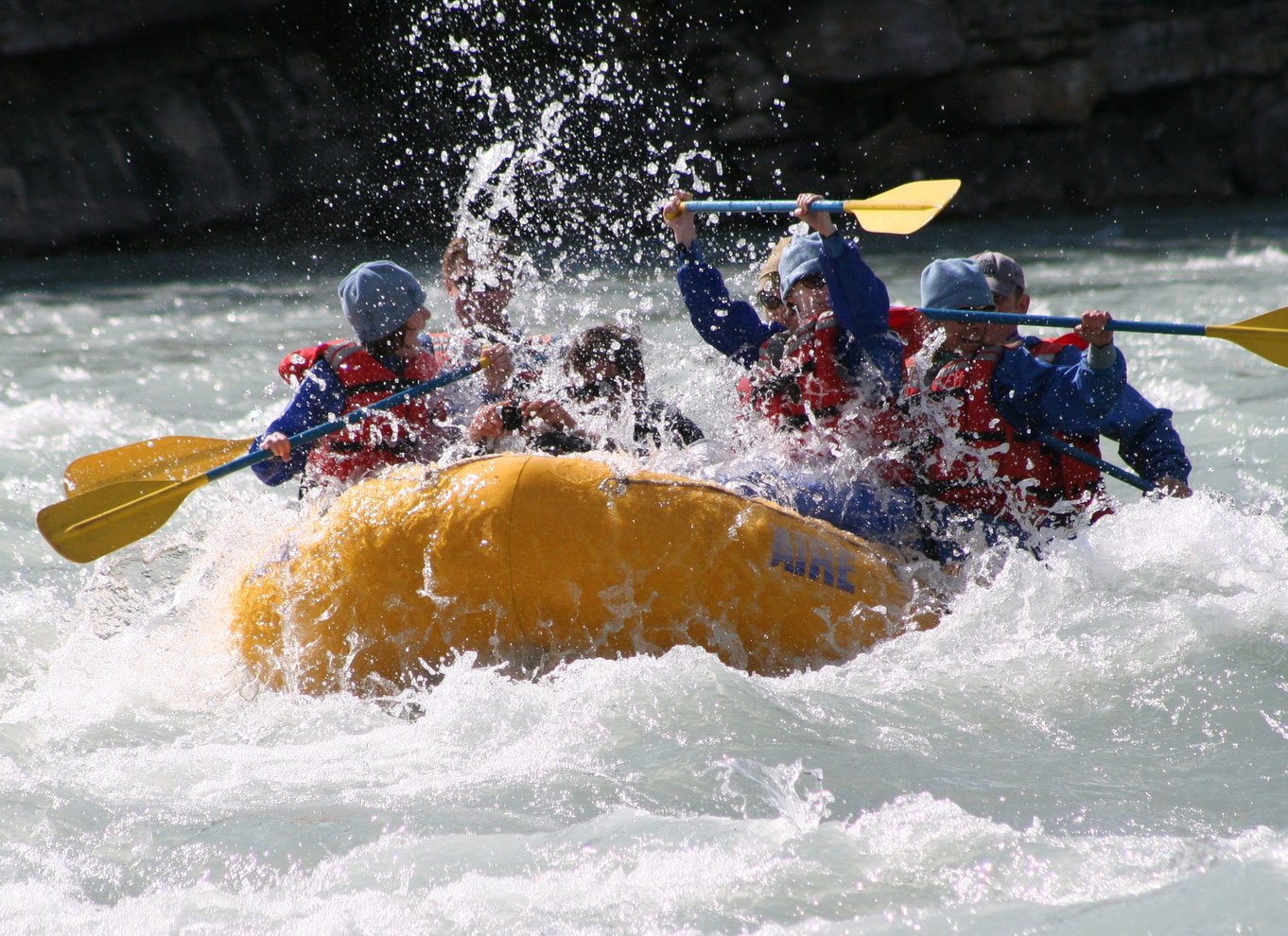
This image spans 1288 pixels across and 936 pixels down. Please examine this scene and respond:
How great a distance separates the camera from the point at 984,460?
3.74 meters

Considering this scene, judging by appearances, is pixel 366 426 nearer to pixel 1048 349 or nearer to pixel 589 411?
pixel 589 411

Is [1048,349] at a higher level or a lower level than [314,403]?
lower

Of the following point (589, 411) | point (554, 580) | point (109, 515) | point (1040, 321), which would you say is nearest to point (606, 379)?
point (589, 411)

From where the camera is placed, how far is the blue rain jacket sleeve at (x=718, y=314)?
4168 millimetres

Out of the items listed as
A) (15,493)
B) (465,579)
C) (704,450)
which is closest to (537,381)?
(704,450)

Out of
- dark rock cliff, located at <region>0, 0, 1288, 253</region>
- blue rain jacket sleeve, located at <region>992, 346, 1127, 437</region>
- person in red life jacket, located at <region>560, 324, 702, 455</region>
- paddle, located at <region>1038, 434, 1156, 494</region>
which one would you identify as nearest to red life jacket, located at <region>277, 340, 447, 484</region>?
person in red life jacket, located at <region>560, 324, 702, 455</region>

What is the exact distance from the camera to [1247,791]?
2691 millimetres

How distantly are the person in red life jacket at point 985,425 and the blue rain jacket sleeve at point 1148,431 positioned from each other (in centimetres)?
10

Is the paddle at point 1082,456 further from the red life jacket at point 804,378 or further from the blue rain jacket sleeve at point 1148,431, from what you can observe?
the red life jacket at point 804,378

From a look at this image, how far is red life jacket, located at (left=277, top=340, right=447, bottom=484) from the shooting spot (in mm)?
3838

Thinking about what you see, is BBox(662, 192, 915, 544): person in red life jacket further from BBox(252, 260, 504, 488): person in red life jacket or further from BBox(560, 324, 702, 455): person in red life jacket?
BBox(252, 260, 504, 488): person in red life jacket

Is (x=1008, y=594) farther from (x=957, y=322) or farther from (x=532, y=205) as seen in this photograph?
(x=532, y=205)

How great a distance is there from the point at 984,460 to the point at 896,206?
758 mm

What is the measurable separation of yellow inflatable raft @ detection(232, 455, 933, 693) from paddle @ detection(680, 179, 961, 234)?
32.7 inches
